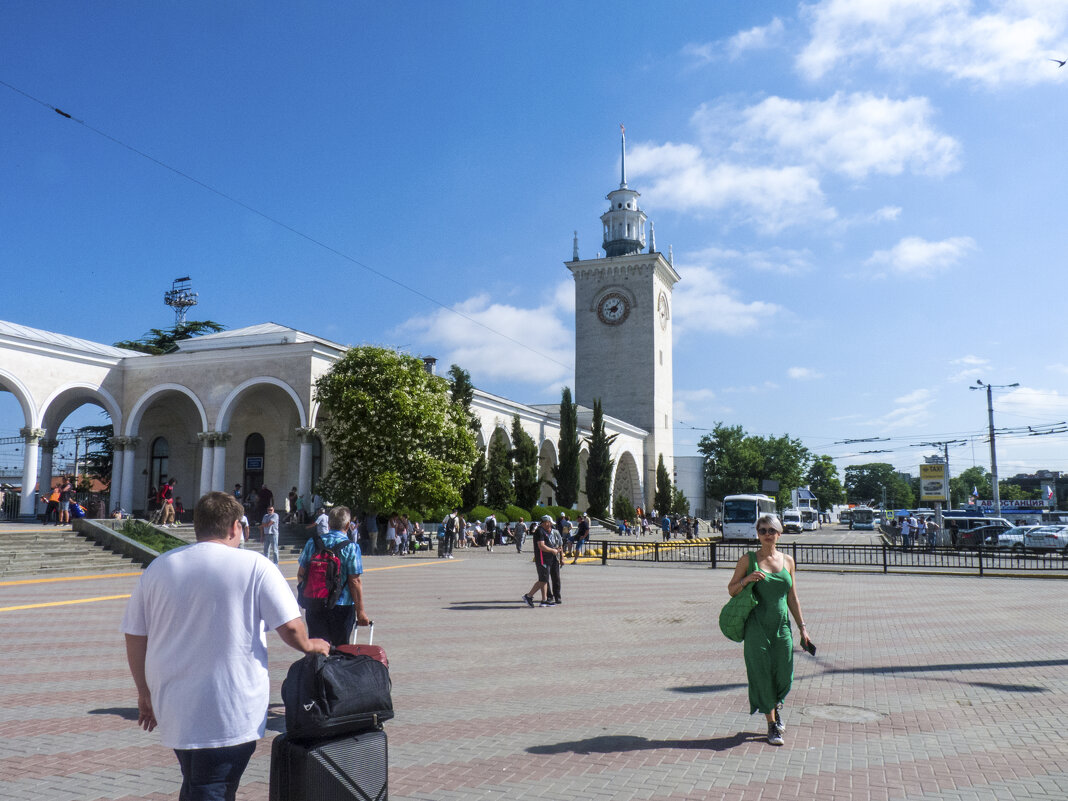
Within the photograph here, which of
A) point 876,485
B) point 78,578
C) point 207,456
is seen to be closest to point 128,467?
point 207,456

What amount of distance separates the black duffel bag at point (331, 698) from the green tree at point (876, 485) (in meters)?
148

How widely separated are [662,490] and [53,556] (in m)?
48.9

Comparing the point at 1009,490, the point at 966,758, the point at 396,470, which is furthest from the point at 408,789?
the point at 1009,490

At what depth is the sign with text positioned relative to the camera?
54344 mm

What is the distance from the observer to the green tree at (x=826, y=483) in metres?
108

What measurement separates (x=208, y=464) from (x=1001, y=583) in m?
27.3

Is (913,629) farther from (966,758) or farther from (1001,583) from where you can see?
(1001,583)

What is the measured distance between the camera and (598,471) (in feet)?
173

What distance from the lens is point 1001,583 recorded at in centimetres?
2056

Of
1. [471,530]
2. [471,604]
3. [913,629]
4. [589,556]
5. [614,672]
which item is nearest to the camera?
[614,672]

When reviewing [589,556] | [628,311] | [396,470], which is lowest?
[589,556]

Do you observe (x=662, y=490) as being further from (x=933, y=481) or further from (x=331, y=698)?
(x=331, y=698)

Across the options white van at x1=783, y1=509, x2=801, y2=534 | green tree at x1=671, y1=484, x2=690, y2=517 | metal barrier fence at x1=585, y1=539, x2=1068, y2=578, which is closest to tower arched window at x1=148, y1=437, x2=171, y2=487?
metal barrier fence at x1=585, y1=539, x2=1068, y2=578

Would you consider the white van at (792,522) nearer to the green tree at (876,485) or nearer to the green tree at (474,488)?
the green tree at (474,488)
